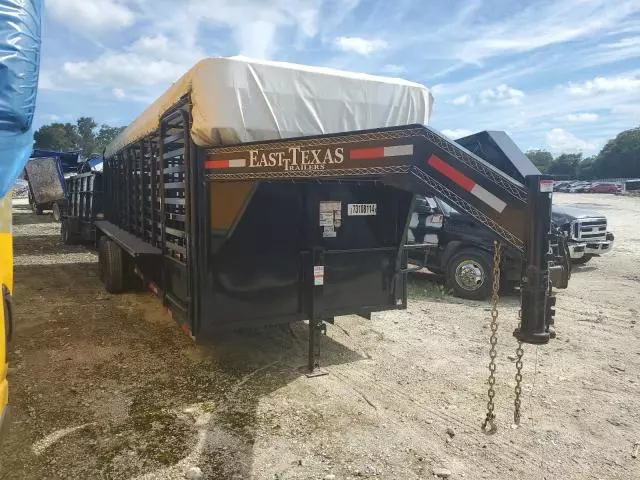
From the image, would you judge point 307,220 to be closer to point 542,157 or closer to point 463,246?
point 463,246

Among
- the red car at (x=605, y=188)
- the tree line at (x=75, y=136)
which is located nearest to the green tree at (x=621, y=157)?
the red car at (x=605, y=188)

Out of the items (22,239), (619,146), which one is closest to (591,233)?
(22,239)

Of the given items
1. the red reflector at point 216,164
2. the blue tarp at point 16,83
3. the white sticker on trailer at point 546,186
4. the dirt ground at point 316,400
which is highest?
the blue tarp at point 16,83

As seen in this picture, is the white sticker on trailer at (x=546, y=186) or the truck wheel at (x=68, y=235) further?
the truck wheel at (x=68, y=235)

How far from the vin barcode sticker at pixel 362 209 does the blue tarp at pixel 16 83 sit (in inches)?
115

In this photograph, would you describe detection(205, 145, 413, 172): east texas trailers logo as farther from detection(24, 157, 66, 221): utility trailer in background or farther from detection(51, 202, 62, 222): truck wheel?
detection(51, 202, 62, 222): truck wheel

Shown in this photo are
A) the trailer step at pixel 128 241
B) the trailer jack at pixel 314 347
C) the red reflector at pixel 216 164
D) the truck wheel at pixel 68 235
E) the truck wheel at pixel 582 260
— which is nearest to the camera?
the red reflector at pixel 216 164

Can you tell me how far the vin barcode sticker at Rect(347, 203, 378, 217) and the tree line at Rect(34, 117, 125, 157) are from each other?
232ft

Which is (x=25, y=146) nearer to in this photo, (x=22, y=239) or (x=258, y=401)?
(x=258, y=401)

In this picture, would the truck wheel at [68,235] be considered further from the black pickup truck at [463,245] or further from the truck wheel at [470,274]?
the truck wheel at [470,274]

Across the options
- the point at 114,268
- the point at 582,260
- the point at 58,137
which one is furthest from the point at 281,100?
the point at 58,137

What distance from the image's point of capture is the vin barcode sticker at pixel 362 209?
471 cm

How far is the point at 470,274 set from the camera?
7.87 m

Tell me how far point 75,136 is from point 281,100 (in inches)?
3735
